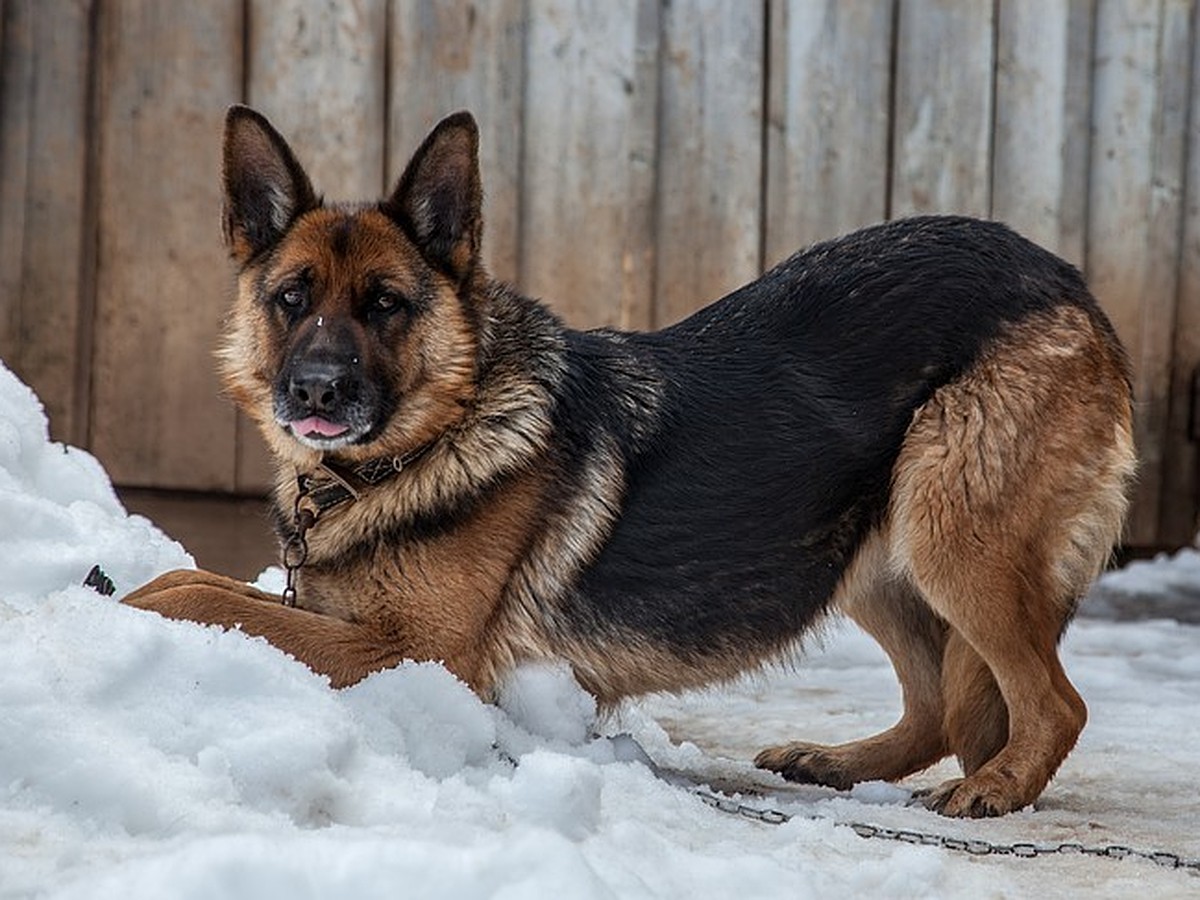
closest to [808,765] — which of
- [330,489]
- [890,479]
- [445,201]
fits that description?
[890,479]

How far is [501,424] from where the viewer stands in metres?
3.88

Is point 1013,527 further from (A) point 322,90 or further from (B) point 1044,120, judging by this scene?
(A) point 322,90

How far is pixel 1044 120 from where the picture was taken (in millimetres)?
6797

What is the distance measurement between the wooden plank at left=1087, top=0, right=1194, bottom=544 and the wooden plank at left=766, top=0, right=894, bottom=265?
920 mm

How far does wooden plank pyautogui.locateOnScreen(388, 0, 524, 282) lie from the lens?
6.38 m

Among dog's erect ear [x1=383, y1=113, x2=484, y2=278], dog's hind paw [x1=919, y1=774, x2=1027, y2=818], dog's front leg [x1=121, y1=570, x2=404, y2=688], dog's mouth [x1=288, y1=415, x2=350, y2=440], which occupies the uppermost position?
dog's erect ear [x1=383, y1=113, x2=484, y2=278]

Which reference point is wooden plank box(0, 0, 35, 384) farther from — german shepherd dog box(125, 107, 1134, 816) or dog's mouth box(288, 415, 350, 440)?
dog's mouth box(288, 415, 350, 440)

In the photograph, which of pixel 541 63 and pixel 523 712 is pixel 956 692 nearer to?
pixel 523 712

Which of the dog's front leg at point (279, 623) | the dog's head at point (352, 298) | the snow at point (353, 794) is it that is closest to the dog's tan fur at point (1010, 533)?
the snow at point (353, 794)

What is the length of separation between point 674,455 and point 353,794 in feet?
4.78

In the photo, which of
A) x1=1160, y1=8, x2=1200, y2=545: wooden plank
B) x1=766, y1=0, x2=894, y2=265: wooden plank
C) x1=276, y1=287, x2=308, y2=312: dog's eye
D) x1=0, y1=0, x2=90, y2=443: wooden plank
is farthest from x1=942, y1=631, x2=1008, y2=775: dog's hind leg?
x1=0, y1=0, x2=90, y2=443: wooden plank

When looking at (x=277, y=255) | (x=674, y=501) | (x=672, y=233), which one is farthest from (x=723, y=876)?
(x=672, y=233)

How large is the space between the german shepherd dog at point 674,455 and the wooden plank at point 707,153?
7.57 ft

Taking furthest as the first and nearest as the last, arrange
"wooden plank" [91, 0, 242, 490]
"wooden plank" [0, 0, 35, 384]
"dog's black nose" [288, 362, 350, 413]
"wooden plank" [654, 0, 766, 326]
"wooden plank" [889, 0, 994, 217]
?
"wooden plank" [889, 0, 994, 217] → "wooden plank" [654, 0, 766, 326] → "wooden plank" [91, 0, 242, 490] → "wooden plank" [0, 0, 35, 384] → "dog's black nose" [288, 362, 350, 413]
